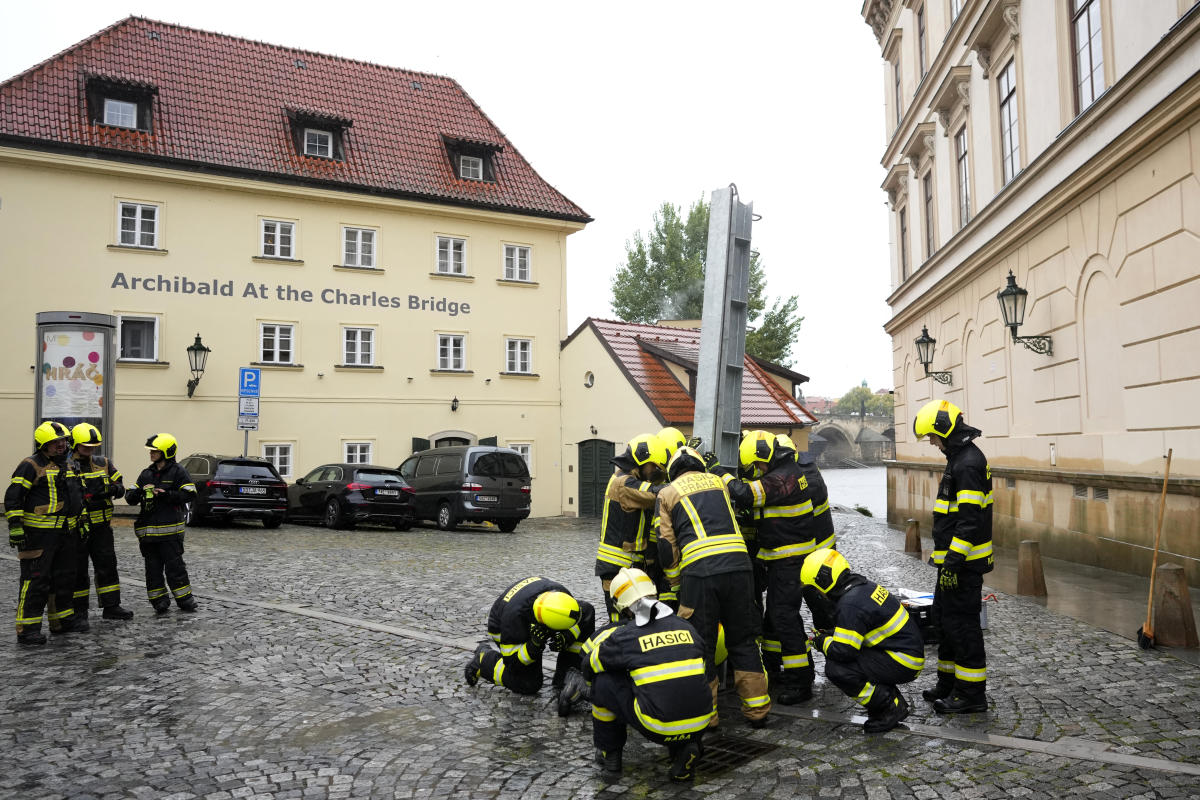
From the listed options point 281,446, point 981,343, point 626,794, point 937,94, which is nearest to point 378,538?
point 281,446

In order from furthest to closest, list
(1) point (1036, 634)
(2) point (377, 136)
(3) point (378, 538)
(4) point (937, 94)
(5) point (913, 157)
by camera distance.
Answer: (2) point (377, 136), (5) point (913, 157), (4) point (937, 94), (3) point (378, 538), (1) point (1036, 634)

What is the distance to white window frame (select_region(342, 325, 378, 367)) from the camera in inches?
1004

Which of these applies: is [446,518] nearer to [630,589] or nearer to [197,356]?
[197,356]

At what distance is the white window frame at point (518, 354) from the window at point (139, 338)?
9710 millimetres

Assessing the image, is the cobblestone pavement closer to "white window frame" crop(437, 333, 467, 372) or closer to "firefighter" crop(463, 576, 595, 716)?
"firefighter" crop(463, 576, 595, 716)

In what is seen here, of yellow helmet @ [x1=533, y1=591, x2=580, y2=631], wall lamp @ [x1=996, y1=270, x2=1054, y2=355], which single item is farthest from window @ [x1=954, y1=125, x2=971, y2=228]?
yellow helmet @ [x1=533, y1=591, x2=580, y2=631]

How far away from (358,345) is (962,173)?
16377 millimetres

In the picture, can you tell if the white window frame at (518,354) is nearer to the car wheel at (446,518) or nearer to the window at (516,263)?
the window at (516,263)

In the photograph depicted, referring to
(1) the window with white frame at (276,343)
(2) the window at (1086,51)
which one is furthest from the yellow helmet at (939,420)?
(1) the window with white frame at (276,343)

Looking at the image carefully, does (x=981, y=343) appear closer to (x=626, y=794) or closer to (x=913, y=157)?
(x=913, y=157)

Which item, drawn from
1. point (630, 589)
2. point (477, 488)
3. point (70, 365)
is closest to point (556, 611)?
point (630, 589)

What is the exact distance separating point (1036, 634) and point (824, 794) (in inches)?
177

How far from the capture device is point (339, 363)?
25297 millimetres

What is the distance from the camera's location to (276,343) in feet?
80.7
